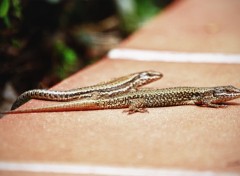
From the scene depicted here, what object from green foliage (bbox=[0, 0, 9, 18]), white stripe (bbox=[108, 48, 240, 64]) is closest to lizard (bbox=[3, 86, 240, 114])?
white stripe (bbox=[108, 48, 240, 64])

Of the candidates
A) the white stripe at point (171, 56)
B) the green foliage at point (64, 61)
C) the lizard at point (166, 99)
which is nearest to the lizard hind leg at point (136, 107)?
the lizard at point (166, 99)

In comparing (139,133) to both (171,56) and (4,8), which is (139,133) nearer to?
(171,56)

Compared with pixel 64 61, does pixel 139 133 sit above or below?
below

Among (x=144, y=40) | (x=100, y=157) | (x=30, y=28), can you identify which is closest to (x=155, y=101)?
(x=100, y=157)

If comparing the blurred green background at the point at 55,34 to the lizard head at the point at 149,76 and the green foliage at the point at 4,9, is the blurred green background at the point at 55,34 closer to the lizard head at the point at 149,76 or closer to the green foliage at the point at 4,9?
the green foliage at the point at 4,9

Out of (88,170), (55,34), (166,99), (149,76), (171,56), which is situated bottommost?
(88,170)

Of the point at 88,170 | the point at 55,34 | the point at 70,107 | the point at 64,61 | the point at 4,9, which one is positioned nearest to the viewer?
the point at 88,170

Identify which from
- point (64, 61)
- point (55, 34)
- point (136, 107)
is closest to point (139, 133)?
point (136, 107)

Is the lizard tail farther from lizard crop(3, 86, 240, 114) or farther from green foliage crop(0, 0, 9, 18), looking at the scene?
green foliage crop(0, 0, 9, 18)
